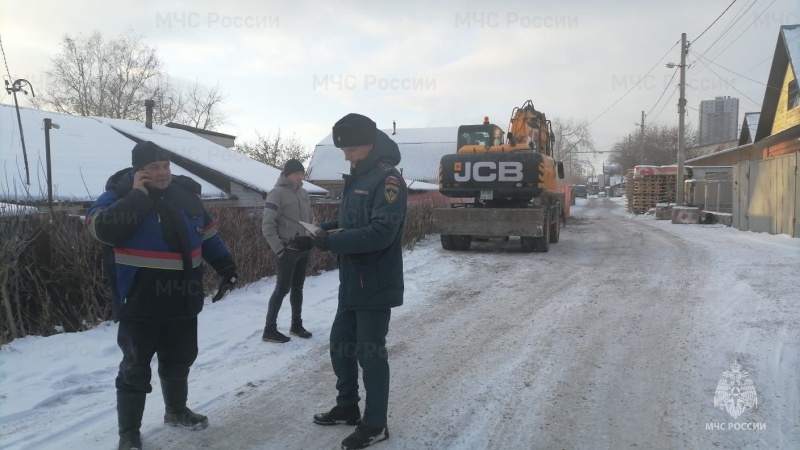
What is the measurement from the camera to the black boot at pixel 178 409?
3270mm

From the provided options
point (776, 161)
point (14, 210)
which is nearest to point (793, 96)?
point (776, 161)

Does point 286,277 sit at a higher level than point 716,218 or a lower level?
higher

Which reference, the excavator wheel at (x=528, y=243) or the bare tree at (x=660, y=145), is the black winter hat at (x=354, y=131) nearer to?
the excavator wheel at (x=528, y=243)

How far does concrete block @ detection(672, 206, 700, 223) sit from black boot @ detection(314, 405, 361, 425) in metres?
20.1

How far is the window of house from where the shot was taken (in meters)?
18.9

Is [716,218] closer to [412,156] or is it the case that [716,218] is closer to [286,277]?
[286,277]

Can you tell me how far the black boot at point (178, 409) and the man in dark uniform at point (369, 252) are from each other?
102cm

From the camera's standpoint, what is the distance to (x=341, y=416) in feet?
11.0

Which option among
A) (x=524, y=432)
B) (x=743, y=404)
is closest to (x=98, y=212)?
(x=524, y=432)

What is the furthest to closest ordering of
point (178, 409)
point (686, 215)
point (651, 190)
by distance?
point (651, 190) < point (686, 215) < point (178, 409)

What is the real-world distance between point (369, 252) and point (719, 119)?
72.0 metres

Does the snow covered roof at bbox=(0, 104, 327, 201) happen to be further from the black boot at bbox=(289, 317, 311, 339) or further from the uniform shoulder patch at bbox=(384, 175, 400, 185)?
the uniform shoulder patch at bbox=(384, 175, 400, 185)

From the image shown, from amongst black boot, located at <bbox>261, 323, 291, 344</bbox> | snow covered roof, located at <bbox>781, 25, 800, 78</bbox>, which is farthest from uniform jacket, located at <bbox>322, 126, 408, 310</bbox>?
snow covered roof, located at <bbox>781, 25, 800, 78</bbox>

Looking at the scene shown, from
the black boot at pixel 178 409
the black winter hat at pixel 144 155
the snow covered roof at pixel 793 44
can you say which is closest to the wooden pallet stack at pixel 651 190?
the snow covered roof at pixel 793 44
